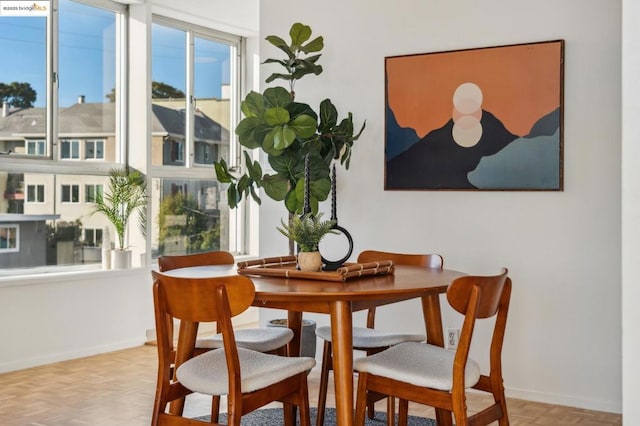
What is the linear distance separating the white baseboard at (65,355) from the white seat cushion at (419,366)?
9.59 ft

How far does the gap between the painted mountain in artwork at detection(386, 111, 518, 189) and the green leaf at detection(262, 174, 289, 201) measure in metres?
0.68

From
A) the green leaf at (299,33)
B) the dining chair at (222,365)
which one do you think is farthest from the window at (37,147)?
the dining chair at (222,365)

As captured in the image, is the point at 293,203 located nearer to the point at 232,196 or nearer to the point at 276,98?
the point at 232,196

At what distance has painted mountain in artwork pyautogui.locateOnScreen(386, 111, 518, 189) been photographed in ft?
14.0

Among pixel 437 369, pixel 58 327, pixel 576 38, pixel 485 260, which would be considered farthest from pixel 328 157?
→ pixel 58 327

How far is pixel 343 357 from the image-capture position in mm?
2672

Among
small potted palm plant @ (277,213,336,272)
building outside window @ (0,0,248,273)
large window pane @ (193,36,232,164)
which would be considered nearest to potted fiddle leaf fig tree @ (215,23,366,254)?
small potted palm plant @ (277,213,336,272)

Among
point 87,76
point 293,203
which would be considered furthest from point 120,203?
point 293,203

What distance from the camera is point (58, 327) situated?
514 centimetres

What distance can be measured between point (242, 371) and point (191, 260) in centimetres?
105

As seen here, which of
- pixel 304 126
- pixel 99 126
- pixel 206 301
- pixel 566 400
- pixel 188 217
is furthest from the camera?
pixel 188 217

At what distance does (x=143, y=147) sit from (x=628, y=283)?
4.53m

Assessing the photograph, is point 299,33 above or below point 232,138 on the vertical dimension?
above

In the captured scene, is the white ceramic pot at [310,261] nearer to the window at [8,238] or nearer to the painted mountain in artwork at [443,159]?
the painted mountain in artwork at [443,159]
